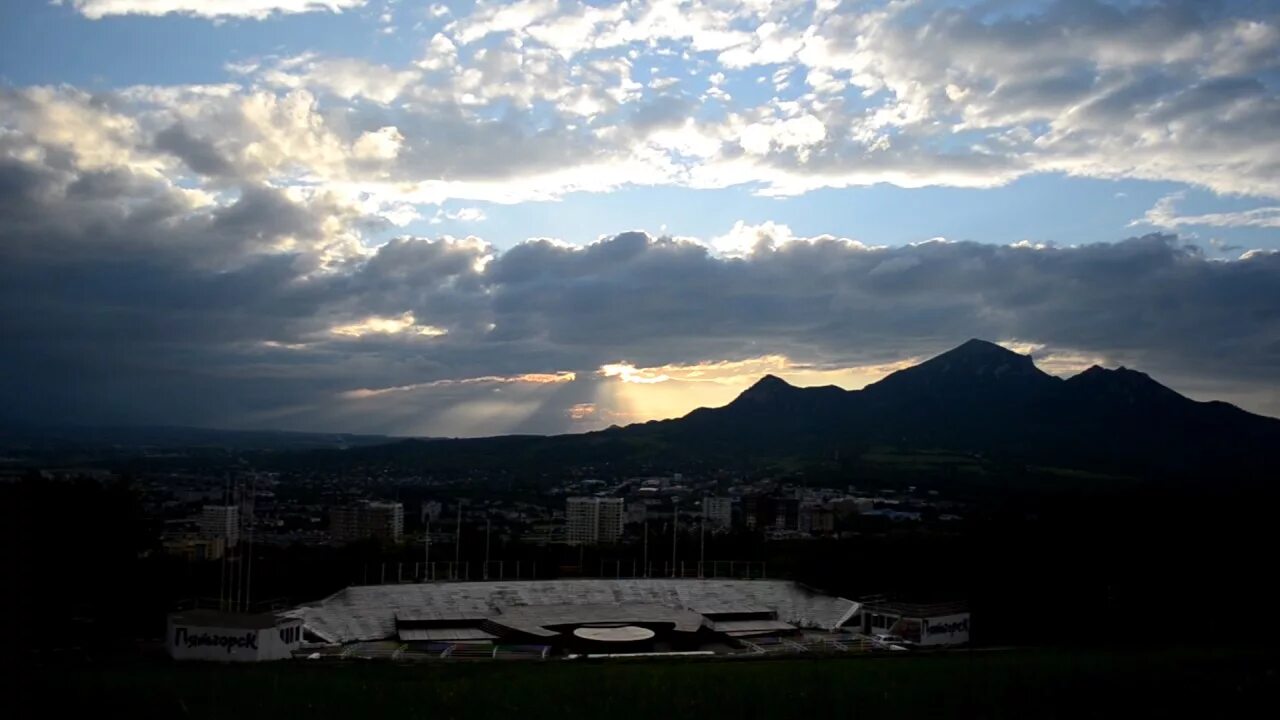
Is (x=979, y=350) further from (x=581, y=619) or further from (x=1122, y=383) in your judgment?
(x=581, y=619)

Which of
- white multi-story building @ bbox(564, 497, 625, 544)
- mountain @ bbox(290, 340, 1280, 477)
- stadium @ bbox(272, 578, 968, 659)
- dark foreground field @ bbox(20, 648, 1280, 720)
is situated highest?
mountain @ bbox(290, 340, 1280, 477)

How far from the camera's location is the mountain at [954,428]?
98375 mm

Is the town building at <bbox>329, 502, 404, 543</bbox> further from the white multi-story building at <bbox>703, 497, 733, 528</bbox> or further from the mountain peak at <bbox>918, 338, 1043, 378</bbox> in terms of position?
the mountain peak at <bbox>918, 338, 1043, 378</bbox>

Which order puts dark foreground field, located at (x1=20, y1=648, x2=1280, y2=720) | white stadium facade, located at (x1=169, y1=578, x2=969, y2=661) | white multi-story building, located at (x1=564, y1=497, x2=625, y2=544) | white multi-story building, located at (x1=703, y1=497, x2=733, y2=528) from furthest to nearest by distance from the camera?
white multi-story building, located at (x1=703, y1=497, x2=733, y2=528), white multi-story building, located at (x1=564, y1=497, x2=625, y2=544), white stadium facade, located at (x1=169, y1=578, x2=969, y2=661), dark foreground field, located at (x1=20, y1=648, x2=1280, y2=720)

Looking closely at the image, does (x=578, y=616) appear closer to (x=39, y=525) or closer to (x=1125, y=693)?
(x=39, y=525)

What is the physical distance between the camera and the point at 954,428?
115312 mm

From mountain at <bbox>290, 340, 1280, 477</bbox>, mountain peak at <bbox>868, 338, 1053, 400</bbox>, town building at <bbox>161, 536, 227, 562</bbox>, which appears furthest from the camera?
mountain peak at <bbox>868, 338, 1053, 400</bbox>

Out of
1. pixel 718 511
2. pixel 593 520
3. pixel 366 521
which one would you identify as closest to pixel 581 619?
pixel 366 521

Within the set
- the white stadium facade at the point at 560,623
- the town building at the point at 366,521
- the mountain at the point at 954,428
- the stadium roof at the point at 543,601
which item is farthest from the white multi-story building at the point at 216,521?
the mountain at the point at 954,428

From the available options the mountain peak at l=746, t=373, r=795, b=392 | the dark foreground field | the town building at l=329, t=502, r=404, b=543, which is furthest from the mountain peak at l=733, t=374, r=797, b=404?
the dark foreground field

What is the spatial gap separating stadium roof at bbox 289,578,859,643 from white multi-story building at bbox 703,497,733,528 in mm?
34234

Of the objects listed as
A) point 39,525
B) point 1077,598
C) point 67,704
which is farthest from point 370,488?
point 67,704

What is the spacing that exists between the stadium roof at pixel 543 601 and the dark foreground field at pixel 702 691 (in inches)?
537

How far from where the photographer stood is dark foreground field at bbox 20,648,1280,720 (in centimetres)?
1653
